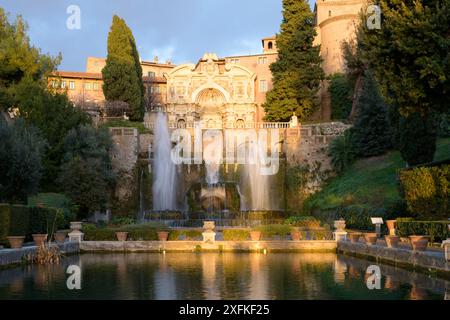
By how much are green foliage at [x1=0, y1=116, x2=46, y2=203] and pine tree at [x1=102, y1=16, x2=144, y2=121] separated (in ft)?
72.7

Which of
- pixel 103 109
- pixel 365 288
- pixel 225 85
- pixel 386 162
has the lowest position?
pixel 365 288

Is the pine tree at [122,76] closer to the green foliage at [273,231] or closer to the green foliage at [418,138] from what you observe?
the green foliage at [418,138]

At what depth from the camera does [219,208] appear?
120 ft

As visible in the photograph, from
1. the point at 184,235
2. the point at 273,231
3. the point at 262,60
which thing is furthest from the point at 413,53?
the point at 262,60

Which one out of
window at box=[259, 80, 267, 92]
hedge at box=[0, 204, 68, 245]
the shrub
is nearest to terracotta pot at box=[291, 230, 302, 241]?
the shrub

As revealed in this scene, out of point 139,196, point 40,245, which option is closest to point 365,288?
point 40,245

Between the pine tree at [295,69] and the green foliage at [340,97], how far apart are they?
3445 mm

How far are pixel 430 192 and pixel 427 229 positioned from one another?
2495 mm

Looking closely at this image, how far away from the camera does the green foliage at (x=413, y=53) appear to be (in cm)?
1562

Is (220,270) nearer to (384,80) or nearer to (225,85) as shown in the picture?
(384,80)

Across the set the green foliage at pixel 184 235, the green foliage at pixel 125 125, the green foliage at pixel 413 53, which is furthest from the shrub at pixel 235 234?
the green foliage at pixel 125 125

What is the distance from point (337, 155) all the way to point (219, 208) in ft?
29.9
